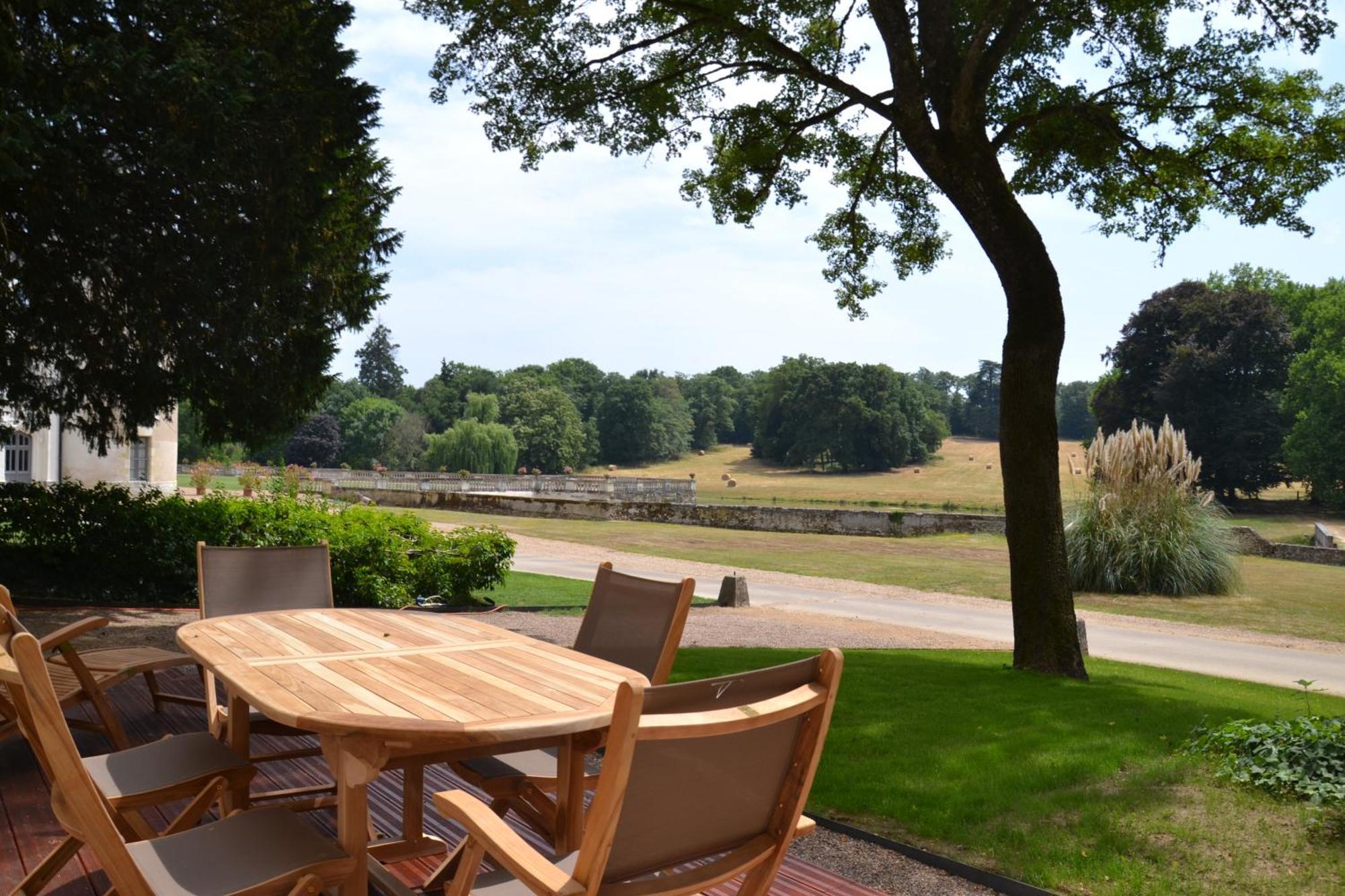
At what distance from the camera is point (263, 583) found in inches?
187

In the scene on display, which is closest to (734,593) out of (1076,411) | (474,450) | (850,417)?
(474,450)

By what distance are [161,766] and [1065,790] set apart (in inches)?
142

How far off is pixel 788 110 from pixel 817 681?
976 centimetres

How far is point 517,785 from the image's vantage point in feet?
10.6

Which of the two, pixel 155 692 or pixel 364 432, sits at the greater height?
pixel 364 432

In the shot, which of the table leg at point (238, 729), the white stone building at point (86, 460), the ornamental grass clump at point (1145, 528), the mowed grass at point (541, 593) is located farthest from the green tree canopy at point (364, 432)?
the table leg at point (238, 729)

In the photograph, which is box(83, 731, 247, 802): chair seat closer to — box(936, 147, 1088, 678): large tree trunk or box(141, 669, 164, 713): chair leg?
box(141, 669, 164, 713): chair leg

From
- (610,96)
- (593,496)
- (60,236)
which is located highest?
(610,96)

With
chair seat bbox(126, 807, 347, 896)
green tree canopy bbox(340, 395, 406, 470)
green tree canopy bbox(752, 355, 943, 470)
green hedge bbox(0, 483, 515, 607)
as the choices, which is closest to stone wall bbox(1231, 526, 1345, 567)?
green hedge bbox(0, 483, 515, 607)

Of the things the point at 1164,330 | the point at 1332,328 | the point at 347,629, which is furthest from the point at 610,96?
the point at 1332,328

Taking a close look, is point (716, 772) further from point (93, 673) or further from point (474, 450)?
point (474, 450)

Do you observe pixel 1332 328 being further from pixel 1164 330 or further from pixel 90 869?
pixel 90 869

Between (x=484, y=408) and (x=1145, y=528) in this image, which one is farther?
(x=484, y=408)

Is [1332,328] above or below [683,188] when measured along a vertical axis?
above
